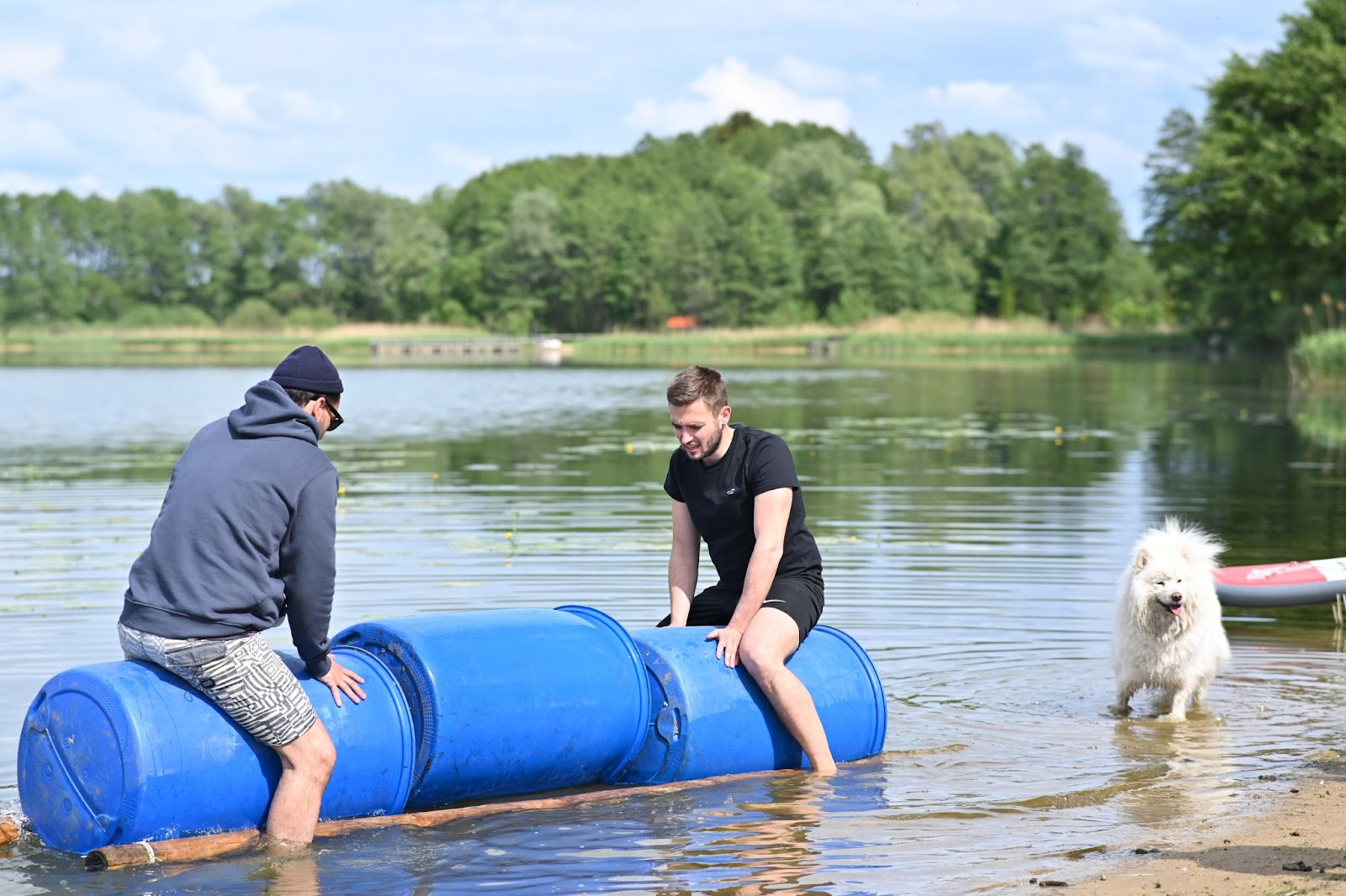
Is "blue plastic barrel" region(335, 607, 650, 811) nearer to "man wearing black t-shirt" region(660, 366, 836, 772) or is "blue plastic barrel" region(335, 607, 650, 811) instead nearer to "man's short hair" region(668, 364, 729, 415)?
"man wearing black t-shirt" region(660, 366, 836, 772)

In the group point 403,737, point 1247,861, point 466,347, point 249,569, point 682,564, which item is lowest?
point 1247,861

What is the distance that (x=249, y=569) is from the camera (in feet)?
17.3

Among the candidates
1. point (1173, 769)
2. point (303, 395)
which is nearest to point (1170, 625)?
point (1173, 769)

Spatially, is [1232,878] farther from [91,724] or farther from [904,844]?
[91,724]

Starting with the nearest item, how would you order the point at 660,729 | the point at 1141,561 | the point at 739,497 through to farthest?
the point at 660,729 → the point at 739,497 → the point at 1141,561

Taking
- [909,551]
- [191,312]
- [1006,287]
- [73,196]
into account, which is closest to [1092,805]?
[909,551]


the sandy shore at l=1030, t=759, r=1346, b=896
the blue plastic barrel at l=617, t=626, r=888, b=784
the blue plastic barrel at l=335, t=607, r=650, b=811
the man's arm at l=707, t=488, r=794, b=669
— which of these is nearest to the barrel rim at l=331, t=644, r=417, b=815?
the blue plastic barrel at l=335, t=607, r=650, b=811

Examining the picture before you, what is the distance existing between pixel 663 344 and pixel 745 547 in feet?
276

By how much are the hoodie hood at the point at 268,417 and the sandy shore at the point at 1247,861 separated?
2986 mm

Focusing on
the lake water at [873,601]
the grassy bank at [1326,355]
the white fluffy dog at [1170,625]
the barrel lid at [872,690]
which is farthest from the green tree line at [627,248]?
the barrel lid at [872,690]

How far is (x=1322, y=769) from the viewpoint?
667cm

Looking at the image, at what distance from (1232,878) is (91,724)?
12.6 feet

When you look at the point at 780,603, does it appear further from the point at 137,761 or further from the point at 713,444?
the point at 137,761

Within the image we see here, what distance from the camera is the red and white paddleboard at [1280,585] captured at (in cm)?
977
